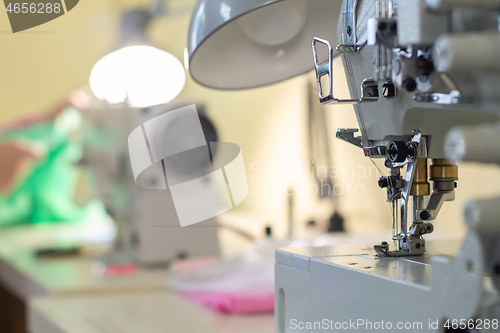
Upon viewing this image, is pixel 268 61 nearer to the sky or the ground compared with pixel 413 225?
nearer to the sky

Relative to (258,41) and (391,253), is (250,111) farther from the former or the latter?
(391,253)

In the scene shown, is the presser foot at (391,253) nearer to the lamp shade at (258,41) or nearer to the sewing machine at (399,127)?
the sewing machine at (399,127)

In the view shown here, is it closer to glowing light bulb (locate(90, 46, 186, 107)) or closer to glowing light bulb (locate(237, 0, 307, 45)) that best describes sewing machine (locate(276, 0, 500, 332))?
glowing light bulb (locate(237, 0, 307, 45))

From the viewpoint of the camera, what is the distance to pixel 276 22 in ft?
2.61

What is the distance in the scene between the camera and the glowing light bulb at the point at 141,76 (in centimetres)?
156

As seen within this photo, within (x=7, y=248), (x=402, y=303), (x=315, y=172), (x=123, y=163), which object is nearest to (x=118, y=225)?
(x=123, y=163)

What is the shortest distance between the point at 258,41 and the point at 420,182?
1.15ft

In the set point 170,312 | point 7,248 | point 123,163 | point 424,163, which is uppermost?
point 424,163

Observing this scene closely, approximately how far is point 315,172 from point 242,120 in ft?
1.99

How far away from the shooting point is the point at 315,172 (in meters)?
1.99

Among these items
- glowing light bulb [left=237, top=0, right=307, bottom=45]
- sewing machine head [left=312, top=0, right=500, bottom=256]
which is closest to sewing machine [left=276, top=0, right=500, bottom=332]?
sewing machine head [left=312, top=0, right=500, bottom=256]

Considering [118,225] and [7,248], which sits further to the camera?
[7,248]

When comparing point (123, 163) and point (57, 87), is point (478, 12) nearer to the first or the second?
point (123, 163)

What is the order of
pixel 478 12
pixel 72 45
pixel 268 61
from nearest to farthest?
→ 1. pixel 478 12
2. pixel 268 61
3. pixel 72 45
